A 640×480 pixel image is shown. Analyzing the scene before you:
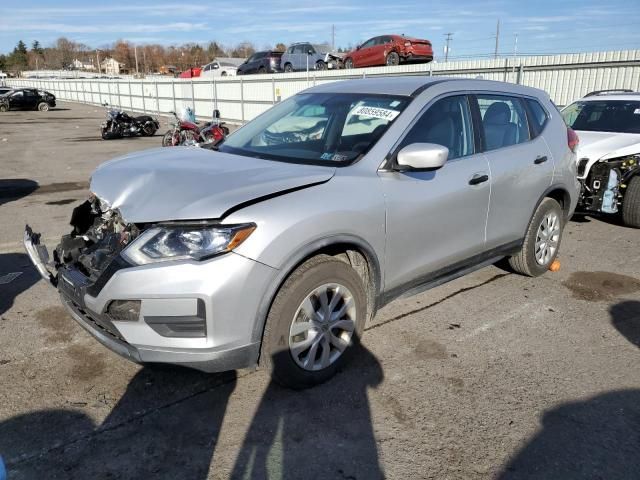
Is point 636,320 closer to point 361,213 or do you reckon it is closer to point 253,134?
point 361,213

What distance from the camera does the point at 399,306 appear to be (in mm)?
4406

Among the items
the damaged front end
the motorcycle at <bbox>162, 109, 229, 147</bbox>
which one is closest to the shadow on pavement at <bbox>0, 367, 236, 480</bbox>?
the damaged front end

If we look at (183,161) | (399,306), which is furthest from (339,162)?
(399,306)

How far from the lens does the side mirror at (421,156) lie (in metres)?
3.19

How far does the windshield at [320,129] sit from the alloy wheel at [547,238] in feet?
6.97

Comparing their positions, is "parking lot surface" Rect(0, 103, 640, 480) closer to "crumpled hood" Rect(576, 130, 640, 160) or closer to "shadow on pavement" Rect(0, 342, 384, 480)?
"shadow on pavement" Rect(0, 342, 384, 480)

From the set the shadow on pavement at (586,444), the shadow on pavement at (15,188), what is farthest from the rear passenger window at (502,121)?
the shadow on pavement at (15,188)

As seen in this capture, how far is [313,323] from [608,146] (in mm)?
5566

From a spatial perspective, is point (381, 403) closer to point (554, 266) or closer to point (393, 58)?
point (554, 266)

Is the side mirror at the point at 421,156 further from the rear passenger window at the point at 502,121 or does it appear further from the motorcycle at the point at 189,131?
the motorcycle at the point at 189,131

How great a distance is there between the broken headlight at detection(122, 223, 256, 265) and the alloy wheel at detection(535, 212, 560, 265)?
129 inches

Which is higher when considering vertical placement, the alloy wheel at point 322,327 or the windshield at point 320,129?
the windshield at point 320,129

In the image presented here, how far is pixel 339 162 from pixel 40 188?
818 cm

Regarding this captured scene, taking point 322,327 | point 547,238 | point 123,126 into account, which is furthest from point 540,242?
point 123,126
